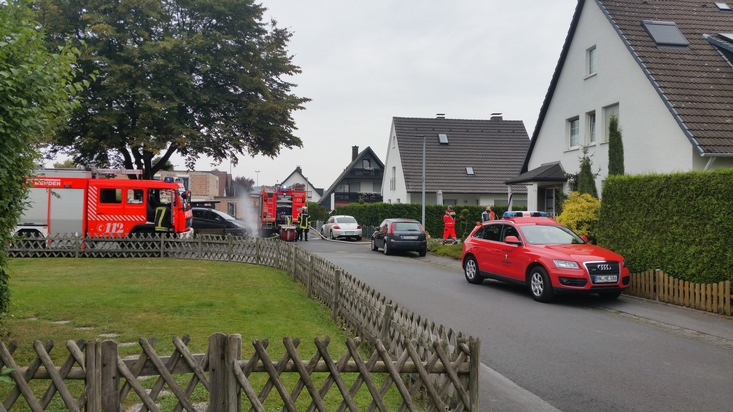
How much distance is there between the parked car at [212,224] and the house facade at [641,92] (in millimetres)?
15278

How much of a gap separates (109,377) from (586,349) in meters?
6.59

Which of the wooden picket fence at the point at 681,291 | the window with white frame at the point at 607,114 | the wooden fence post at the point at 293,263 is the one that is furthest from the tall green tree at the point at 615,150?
the wooden fence post at the point at 293,263

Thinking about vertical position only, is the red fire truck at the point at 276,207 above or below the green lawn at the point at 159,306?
above

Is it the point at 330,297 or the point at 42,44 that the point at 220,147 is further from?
the point at 42,44

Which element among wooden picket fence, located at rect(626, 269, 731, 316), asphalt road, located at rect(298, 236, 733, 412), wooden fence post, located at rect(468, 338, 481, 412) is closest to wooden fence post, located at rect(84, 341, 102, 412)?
wooden fence post, located at rect(468, 338, 481, 412)

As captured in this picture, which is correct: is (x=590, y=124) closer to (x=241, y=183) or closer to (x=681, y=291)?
(x=681, y=291)

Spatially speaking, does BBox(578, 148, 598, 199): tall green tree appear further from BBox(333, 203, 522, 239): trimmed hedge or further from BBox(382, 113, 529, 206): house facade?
BBox(382, 113, 529, 206): house facade

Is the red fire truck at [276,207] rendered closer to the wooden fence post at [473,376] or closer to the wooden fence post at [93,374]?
the wooden fence post at [473,376]

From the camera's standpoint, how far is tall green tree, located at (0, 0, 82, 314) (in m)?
5.12

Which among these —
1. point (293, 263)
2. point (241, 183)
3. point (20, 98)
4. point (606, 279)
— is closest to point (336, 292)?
point (20, 98)

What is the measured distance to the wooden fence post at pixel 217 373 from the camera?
3.62 m

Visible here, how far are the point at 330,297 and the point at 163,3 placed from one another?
23750mm

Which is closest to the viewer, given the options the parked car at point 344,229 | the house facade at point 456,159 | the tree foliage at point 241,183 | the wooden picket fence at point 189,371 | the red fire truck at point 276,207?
the wooden picket fence at point 189,371

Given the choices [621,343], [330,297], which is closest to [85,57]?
[330,297]
